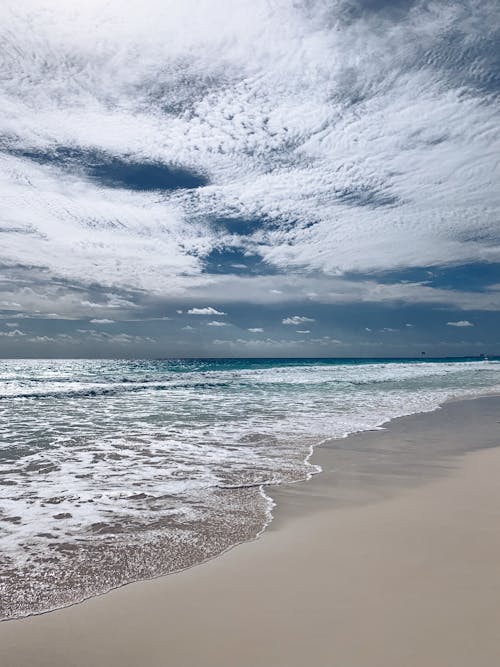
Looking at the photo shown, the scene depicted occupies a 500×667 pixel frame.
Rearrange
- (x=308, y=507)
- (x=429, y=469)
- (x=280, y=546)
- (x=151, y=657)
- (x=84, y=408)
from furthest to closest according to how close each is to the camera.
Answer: (x=84, y=408)
(x=429, y=469)
(x=308, y=507)
(x=280, y=546)
(x=151, y=657)

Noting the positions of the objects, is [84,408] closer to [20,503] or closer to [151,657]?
[20,503]

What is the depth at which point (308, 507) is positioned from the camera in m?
5.72

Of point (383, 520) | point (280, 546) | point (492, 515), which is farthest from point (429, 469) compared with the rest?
point (280, 546)

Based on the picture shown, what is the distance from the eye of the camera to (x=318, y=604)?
335 cm

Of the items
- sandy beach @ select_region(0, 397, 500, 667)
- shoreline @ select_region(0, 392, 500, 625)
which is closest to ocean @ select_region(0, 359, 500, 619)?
shoreline @ select_region(0, 392, 500, 625)

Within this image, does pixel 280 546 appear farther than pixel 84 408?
No

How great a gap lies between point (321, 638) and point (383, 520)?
2464 millimetres

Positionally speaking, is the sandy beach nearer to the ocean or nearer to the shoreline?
the shoreline

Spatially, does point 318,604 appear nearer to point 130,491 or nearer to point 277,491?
point 277,491

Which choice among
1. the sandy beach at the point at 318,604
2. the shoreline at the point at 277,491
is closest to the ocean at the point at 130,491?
the shoreline at the point at 277,491

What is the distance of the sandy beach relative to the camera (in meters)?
2.80

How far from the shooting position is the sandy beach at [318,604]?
280 centimetres

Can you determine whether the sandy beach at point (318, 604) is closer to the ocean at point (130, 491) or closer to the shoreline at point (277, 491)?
the shoreline at point (277, 491)

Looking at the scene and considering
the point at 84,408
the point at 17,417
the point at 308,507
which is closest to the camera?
the point at 308,507
